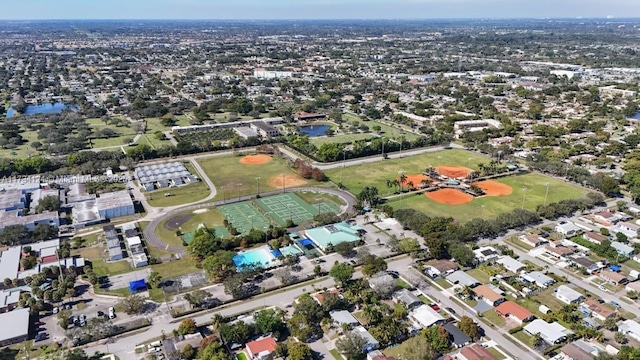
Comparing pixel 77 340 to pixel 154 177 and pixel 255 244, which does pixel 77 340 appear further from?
pixel 154 177

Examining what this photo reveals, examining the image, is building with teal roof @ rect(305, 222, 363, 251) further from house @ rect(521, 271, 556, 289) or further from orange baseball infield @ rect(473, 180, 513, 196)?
orange baseball infield @ rect(473, 180, 513, 196)

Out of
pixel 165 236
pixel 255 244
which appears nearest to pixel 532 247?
pixel 255 244

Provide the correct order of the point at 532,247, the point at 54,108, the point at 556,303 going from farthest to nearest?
the point at 54,108 < the point at 532,247 < the point at 556,303

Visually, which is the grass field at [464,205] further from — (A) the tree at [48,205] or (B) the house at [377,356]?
(A) the tree at [48,205]

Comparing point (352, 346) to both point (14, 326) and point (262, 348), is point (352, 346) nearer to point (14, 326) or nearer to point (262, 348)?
point (262, 348)

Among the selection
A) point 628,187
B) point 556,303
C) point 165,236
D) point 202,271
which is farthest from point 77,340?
point 628,187

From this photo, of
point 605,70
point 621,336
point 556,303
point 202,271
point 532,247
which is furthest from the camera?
point 605,70

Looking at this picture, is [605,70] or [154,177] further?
[605,70]

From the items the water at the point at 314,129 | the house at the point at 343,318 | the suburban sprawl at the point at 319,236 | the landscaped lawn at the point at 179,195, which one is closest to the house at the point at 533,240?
the suburban sprawl at the point at 319,236
